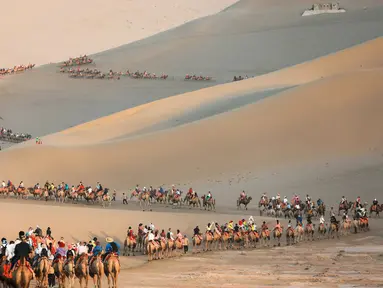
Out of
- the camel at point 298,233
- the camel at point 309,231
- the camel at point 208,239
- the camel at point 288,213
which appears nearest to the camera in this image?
the camel at point 208,239

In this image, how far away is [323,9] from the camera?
408 feet

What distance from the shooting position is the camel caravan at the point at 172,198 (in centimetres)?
4691

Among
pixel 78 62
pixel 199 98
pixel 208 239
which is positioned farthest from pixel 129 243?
pixel 78 62

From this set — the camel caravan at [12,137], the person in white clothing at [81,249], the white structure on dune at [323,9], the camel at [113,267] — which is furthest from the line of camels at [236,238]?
the white structure on dune at [323,9]

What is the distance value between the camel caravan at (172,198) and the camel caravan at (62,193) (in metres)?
1.44

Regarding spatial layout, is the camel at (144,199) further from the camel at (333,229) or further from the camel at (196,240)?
the camel at (196,240)

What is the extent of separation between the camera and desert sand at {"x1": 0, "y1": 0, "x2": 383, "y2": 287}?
32906 millimetres

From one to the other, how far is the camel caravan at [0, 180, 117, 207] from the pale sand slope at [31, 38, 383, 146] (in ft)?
38.8

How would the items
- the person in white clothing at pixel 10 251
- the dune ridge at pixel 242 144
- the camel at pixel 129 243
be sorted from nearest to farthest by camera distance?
the person in white clothing at pixel 10 251
the camel at pixel 129 243
the dune ridge at pixel 242 144

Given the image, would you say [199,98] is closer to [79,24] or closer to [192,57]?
[192,57]

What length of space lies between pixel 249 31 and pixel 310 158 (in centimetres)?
6381

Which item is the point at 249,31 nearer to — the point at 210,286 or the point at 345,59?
the point at 345,59

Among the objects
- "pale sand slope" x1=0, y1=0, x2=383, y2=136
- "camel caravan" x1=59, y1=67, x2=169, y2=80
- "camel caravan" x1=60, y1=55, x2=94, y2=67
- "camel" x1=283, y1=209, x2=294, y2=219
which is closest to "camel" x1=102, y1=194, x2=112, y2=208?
"camel" x1=283, y1=209, x2=294, y2=219

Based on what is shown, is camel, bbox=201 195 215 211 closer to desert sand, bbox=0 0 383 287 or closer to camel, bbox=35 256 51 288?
desert sand, bbox=0 0 383 287
